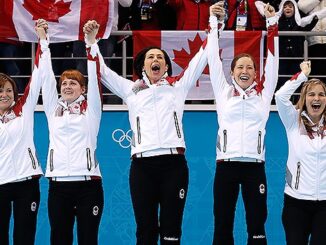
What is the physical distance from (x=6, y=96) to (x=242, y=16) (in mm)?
2948

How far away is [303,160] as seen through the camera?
567cm

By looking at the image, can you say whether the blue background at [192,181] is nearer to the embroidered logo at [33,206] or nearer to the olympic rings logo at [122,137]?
the olympic rings logo at [122,137]

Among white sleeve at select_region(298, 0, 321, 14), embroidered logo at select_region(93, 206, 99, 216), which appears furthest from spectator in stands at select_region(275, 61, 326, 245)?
white sleeve at select_region(298, 0, 321, 14)

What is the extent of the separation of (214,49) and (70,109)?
1069mm

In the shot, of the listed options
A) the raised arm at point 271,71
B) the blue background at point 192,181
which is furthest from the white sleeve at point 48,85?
the blue background at point 192,181

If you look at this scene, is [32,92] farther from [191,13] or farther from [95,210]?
[191,13]

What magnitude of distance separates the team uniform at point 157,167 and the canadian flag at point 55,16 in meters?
2.24

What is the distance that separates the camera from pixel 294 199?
5633 mm

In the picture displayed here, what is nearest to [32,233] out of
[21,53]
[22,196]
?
[22,196]

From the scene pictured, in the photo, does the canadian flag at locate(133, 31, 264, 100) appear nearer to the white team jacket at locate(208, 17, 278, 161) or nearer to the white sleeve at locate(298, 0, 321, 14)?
the white sleeve at locate(298, 0, 321, 14)

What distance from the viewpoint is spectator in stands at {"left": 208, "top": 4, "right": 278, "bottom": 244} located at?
19.5 feet

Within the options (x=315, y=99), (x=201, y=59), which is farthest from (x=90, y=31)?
(x=315, y=99)

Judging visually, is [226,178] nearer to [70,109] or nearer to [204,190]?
[70,109]

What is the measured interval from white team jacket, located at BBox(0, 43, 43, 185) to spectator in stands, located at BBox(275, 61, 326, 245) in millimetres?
1677
